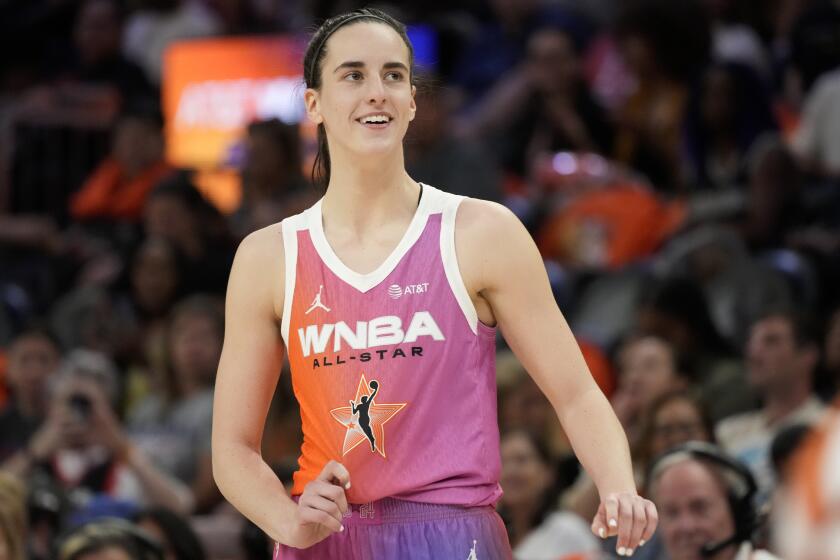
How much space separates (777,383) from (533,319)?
370cm

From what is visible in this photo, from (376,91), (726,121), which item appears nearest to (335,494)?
(376,91)

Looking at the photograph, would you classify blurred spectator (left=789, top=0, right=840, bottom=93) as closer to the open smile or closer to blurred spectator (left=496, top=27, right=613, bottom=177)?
blurred spectator (left=496, top=27, right=613, bottom=177)

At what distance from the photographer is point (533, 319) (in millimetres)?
2900

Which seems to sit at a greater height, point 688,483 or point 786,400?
point 786,400

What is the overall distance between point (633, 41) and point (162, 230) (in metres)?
3.25

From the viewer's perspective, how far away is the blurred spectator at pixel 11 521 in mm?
4953

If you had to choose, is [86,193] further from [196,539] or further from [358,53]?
[358,53]

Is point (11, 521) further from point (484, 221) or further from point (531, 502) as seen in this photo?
point (484, 221)

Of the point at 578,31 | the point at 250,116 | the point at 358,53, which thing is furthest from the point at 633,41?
the point at 358,53

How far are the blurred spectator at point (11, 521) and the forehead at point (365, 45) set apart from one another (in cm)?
268

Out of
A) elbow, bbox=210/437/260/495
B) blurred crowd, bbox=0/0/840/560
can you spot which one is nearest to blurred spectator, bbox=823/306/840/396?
blurred crowd, bbox=0/0/840/560

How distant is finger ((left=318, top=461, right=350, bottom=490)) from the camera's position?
2.64m

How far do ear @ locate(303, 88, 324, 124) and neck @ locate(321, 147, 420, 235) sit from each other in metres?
0.10

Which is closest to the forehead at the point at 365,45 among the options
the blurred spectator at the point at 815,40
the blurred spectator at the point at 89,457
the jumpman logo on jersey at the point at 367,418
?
the jumpman logo on jersey at the point at 367,418
